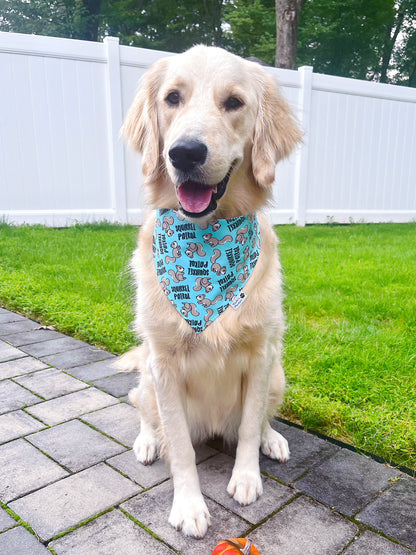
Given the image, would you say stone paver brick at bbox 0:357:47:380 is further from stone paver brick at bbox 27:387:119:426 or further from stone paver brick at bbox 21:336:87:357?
stone paver brick at bbox 27:387:119:426

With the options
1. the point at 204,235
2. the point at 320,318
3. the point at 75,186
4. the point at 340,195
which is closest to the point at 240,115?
the point at 204,235

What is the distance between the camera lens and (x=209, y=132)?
169cm

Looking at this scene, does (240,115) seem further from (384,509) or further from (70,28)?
(70,28)

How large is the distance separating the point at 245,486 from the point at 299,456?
38cm

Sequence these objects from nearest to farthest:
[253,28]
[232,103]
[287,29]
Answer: [232,103] → [287,29] → [253,28]

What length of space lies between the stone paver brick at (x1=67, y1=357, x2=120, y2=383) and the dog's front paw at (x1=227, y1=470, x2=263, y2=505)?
1.22 m

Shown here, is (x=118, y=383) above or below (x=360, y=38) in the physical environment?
below

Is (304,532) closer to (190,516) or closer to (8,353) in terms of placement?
(190,516)

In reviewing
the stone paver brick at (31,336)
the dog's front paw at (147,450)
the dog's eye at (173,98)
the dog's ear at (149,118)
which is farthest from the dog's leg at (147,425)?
the stone paver brick at (31,336)

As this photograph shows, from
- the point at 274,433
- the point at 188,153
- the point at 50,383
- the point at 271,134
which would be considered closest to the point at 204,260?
the point at 188,153

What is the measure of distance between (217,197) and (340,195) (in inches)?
300

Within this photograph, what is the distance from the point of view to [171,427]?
189 centimetres

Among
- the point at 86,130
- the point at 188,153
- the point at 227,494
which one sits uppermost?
the point at 86,130

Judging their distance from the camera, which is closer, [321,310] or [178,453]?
[178,453]
